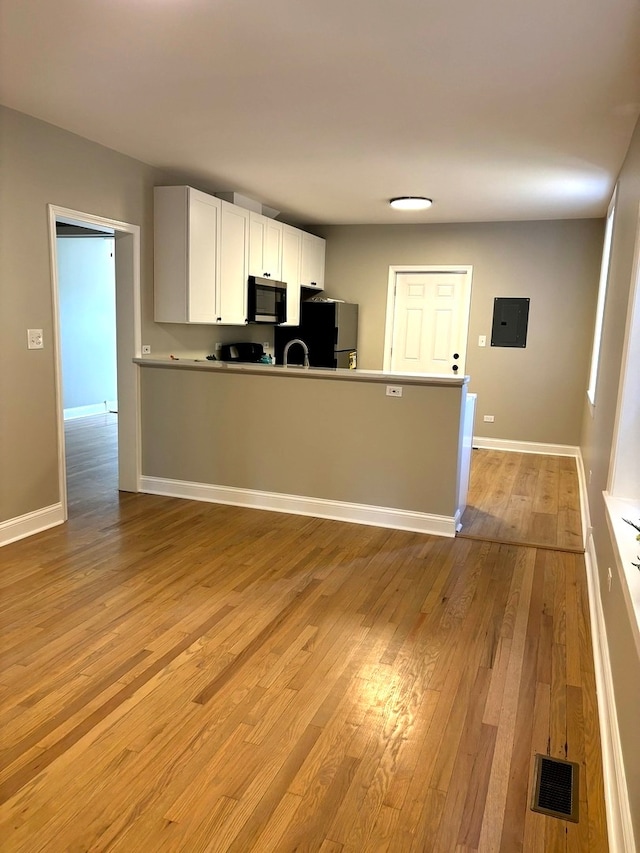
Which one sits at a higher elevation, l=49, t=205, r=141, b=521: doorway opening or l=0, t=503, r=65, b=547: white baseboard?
l=49, t=205, r=141, b=521: doorway opening

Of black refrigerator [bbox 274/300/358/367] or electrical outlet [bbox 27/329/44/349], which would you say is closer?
electrical outlet [bbox 27/329/44/349]

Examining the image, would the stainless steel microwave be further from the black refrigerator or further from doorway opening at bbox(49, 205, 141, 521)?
doorway opening at bbox(49, 205, 141, 521)

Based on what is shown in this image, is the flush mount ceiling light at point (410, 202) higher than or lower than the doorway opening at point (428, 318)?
higher

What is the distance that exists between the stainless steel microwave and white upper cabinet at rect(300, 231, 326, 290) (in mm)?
598

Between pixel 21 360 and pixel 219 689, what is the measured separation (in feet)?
8.05

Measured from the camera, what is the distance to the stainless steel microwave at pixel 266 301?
5.82 metres

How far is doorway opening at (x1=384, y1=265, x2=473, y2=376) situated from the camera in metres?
7.07

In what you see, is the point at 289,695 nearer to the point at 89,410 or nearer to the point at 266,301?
the point at 266,301

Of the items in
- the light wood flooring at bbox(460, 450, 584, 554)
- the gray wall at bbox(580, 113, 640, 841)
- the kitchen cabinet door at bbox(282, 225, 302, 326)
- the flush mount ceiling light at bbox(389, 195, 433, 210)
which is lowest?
the light wood flooring at bbox(460, 450, 584, 554)

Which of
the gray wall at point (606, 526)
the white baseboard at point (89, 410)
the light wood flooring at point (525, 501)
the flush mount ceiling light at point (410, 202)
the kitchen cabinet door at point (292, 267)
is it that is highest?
the flush mount ceiling light at point (410, 202)

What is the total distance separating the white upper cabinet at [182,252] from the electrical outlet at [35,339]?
1.21m

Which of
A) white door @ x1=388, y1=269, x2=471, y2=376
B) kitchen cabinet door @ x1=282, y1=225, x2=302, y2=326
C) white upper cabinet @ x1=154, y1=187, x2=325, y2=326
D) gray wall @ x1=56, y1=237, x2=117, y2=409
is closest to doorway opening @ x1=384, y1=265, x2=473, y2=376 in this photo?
white door @ x1=388, y1=269, x2=471, y2=376

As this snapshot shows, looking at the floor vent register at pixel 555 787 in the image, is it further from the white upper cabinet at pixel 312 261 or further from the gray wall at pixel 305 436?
the white upper cabinet at pixel 312 261

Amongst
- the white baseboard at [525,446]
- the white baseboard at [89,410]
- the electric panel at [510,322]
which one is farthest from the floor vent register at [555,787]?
the white baseboard at [89,410]
